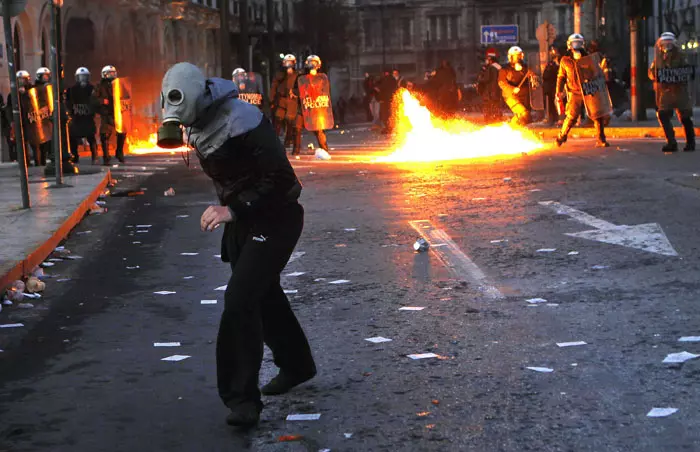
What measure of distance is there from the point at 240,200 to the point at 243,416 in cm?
87

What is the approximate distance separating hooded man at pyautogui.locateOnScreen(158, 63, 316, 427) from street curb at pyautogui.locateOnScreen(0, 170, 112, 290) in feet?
13.9

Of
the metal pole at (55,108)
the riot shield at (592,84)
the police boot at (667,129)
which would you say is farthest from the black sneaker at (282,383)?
the riot shield at (592,84)

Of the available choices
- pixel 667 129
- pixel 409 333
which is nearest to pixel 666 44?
pixel 667 129

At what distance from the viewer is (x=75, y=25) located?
4022 cm

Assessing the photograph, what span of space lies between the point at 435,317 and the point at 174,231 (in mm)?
5986

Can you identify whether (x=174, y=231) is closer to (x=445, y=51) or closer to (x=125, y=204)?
(x=125, y=204)

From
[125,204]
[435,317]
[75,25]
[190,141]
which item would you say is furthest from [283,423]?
[75,25]

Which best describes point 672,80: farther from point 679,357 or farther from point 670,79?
point 679,357

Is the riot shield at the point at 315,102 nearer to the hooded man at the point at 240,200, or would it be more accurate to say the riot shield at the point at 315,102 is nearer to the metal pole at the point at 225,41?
the metal pole at the point at 225,41

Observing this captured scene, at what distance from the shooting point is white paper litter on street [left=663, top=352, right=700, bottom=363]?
21.6ft

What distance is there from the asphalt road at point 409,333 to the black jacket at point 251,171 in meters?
0.90

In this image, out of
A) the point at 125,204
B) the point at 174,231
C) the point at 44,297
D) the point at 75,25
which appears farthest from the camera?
the point at 75,25

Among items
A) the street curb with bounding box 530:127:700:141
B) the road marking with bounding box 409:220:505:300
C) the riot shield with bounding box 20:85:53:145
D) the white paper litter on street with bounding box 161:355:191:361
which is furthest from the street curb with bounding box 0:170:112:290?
the street curb with bounding box 530:127:700:141

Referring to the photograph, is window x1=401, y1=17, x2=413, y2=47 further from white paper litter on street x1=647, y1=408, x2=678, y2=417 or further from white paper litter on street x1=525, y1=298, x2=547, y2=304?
white paper litter on street x1=647, y1=408, x2=678, y2=417
